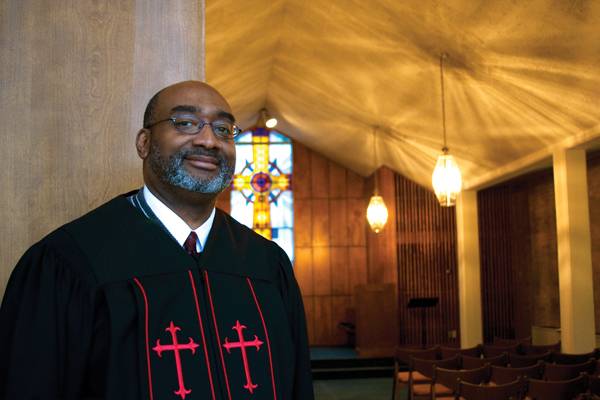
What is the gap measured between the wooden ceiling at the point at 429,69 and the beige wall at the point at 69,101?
3872mm

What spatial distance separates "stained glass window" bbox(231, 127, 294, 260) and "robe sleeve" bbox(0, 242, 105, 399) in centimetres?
1209

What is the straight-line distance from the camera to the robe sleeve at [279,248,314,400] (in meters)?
1.65

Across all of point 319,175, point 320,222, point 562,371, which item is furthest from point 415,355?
point 319,175

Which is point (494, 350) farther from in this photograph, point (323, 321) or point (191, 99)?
point (191, 99)

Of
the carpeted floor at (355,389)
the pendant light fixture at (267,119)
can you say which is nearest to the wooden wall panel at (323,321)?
the carpeted floor at (355,389)

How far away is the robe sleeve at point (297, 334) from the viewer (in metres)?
1.65

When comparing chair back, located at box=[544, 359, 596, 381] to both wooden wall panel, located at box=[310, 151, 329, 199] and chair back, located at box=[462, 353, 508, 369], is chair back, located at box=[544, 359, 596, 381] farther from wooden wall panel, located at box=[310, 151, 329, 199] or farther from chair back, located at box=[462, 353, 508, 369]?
wooden wall panel, located at box=[310, 151, 329, 199]

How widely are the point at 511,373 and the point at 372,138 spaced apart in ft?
19.5

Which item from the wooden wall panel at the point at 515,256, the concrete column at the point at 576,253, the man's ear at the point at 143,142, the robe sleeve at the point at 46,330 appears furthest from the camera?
the wooden wall panel at the point at 515,256

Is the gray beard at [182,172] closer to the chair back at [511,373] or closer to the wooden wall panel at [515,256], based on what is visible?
the chair back at [511,373]

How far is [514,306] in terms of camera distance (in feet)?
39.0

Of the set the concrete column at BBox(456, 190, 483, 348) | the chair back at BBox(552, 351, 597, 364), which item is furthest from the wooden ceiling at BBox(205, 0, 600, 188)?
the chair back at BBox(552, 351, 597, 364)

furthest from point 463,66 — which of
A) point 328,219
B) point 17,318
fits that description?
point 328,219

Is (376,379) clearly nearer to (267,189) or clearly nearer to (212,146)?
(267,189)
